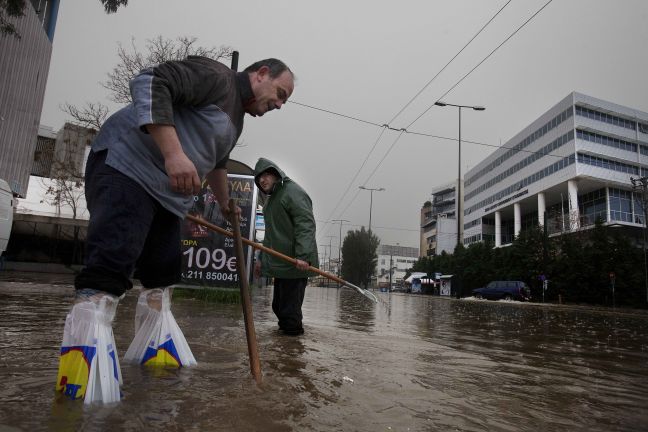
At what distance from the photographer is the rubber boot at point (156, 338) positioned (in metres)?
2.00

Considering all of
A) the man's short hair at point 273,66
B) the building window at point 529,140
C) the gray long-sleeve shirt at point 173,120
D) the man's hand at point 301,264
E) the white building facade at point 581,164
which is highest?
the building window at point 529,140

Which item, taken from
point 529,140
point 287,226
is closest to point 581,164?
point 529,140

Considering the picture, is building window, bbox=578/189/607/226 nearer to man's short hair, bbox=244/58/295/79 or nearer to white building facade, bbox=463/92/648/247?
white building facade, bbox=463/92/648/247

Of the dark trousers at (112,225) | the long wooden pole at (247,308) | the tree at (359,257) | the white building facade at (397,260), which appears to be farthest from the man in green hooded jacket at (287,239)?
the white building facade at (397,260)

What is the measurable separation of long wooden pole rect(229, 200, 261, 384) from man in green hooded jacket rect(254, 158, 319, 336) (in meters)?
1.36

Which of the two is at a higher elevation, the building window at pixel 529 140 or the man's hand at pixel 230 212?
the building window at pixel 529 140

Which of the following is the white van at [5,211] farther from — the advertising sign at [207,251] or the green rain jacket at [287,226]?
the green rain jacket at [287,226]

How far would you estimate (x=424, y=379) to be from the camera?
221 centimetres

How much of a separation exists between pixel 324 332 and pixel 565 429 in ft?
8.92

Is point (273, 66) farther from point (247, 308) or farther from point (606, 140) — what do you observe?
point (606, 140)

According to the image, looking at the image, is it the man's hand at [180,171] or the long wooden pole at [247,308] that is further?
the long wooden pole at [247,308]

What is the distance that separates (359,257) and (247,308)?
70.7 meters

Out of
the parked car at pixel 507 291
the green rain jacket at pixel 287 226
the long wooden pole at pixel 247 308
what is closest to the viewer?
the long wooden pole at pixel 247 308

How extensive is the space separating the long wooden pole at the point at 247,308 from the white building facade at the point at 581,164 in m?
36.0
